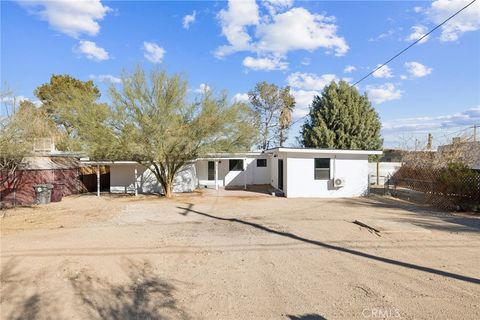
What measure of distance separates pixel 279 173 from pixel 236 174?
4.55 m

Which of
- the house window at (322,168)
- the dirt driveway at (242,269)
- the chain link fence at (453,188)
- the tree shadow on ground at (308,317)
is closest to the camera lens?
the tree shadow on ground at (308,317)

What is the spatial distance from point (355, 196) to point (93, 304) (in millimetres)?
15451

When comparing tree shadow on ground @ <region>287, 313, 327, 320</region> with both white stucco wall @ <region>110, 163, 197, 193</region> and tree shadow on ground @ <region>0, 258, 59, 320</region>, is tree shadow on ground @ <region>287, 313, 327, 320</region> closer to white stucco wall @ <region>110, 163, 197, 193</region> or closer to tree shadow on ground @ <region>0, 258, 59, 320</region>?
tree shadow on ground @ <region>0, 258, 59, 320</region>

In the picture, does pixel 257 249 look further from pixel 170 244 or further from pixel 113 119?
pixel 113 119

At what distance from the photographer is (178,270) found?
5316 millimetres

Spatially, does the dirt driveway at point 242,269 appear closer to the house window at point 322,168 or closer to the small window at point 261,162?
the house window at point 322,168

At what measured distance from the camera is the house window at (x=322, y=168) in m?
16.9

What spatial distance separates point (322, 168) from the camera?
666 inches

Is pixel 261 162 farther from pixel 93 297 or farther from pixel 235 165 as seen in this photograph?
pixel 93 297

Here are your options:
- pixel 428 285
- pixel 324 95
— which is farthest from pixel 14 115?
pixel 324 95

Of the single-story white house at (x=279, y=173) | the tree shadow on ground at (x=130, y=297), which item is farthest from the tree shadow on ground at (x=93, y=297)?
the single-story white house at (x=279, y=173)

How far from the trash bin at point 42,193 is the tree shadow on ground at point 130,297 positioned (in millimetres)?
12101

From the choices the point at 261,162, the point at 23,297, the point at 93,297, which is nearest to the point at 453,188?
the point at 93,297

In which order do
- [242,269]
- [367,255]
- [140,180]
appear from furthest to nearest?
[140,180] → [367,255] → [242,269]
